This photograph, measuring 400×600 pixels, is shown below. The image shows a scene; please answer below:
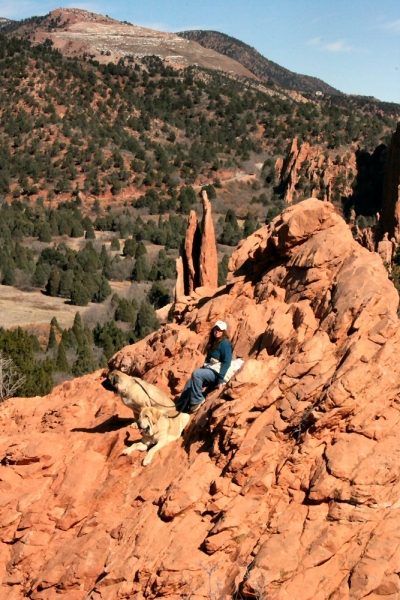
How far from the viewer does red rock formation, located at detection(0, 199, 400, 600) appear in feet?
20.4

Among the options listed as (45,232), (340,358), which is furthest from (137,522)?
(45,232)

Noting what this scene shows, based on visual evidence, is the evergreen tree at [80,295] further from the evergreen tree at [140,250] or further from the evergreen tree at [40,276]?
the evergreen tree at [140,250]

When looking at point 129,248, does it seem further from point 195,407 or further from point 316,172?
point 195,407

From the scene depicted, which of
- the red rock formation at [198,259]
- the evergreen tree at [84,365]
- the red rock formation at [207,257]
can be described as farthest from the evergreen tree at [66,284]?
the red rock formation at [207,257]

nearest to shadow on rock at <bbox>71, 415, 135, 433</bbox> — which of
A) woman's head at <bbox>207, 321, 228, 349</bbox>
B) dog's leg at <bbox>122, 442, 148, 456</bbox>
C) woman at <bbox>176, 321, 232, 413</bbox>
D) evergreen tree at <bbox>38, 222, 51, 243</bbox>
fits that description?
dog's leg at <bbox>122, 442, 148, 456</bbox>

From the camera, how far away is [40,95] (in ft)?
253

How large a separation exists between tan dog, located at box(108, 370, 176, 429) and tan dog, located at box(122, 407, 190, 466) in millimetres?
170

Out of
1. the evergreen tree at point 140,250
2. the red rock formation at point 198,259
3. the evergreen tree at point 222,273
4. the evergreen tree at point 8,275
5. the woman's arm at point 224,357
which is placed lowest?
the evergreen tree at point 8,275

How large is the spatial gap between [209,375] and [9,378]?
14.0 m

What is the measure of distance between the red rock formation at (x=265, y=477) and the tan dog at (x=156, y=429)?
0.12 meters

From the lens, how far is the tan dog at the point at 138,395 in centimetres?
847

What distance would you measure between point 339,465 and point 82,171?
67627 millimetres

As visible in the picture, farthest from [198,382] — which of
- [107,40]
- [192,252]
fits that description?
[107,40]

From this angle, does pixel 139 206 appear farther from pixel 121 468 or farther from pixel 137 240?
pixel 121 468
